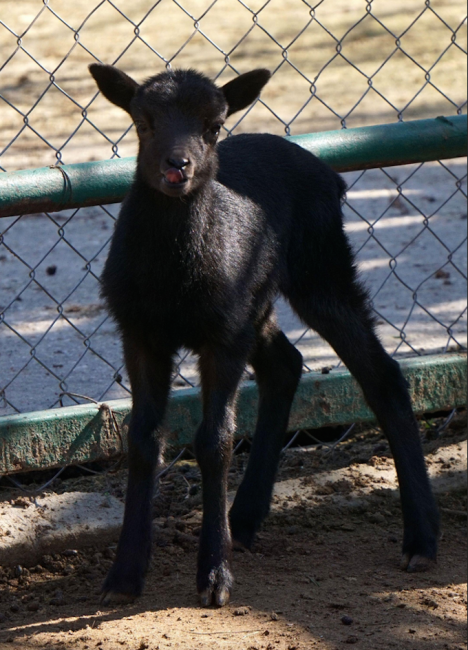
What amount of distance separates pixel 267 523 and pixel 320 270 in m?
1.09

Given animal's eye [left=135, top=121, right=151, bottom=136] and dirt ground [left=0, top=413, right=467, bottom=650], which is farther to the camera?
animal's eye [left=135, top=121, right=151, bottom=136]

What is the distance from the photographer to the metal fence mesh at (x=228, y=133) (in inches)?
179

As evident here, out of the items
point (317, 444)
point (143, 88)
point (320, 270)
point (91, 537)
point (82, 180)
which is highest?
point (143, 88)

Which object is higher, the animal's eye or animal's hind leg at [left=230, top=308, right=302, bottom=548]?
the animal's eye

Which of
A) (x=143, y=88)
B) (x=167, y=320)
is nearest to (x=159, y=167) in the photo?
(x=143, y=88)

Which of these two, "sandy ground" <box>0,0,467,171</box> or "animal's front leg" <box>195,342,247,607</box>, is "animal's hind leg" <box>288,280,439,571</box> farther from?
"sandy ground" <box>0,0,467,171</box>

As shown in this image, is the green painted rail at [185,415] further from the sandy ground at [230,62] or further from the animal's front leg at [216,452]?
the sandy ground at [230,62]

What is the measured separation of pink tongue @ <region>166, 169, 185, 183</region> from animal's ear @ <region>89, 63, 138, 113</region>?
43 centimetres

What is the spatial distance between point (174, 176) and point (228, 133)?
1172 millimetres

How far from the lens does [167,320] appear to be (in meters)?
3.14

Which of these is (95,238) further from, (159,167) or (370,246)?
(159,167)

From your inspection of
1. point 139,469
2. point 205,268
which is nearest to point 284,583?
point 139,469


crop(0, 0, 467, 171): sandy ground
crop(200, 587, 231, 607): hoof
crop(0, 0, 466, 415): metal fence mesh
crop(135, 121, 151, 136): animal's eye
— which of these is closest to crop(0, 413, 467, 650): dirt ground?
crop(200, 587, 231, 607): hoof

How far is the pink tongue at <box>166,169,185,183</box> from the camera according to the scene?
2.89 m
